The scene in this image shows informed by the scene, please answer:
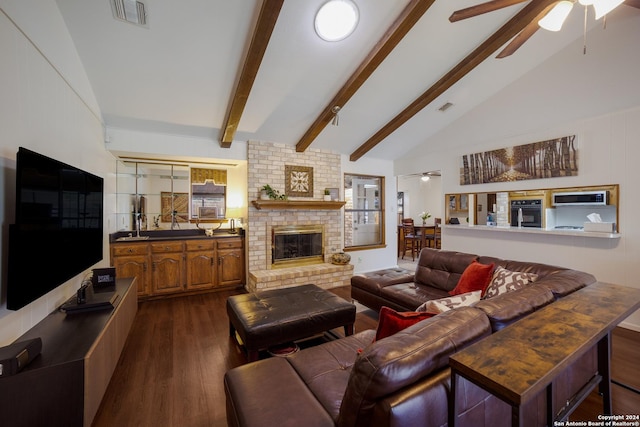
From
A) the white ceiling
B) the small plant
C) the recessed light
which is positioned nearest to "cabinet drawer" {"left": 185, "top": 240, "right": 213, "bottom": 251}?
the small plant

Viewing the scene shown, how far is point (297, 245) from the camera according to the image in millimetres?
4867

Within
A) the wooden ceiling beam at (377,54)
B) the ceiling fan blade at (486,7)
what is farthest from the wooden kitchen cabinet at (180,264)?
the ceiling fan blade at (486,7)

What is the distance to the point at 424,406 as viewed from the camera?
36.2 inches

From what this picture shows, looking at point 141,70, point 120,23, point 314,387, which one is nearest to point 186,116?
point 141,70

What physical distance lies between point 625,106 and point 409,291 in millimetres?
3208

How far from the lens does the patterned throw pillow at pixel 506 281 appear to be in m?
2.30

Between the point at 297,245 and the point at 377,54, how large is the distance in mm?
3210

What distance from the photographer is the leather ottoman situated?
2150 mm

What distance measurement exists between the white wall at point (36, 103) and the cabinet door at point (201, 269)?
5.01 ft

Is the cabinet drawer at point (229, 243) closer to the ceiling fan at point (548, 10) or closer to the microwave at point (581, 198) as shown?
the ceiling fan at point (548, 10)

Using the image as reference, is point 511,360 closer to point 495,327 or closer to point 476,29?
point 495,327

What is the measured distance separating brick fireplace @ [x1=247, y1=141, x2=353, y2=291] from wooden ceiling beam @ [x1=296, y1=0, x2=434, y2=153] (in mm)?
907

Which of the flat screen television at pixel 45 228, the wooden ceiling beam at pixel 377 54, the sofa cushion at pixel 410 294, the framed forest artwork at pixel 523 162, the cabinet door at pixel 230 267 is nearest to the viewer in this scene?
the flat screen television at pixel 45 228

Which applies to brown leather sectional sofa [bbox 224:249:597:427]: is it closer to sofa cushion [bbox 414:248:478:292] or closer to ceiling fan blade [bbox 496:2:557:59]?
sofa cushion [bbox 414:248:478:292]
